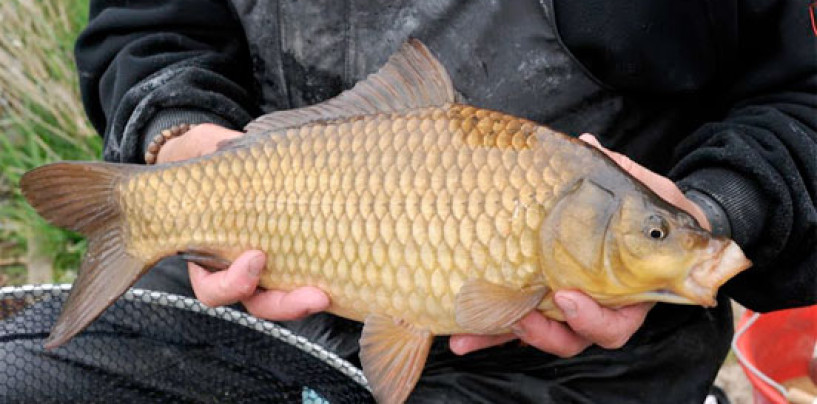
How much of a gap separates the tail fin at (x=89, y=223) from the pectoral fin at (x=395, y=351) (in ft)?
1.03

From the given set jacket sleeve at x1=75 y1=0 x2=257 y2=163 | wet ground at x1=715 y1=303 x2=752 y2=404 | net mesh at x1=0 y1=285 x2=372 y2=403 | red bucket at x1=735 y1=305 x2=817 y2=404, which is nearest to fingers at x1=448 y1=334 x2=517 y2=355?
net mesh at x1=0 y1=285 x2=372 y2=403

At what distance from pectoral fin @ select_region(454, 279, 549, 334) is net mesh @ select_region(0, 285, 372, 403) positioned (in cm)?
35

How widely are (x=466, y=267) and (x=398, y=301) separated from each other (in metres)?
0.10

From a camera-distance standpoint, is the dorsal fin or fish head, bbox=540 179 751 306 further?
the dorsal fin

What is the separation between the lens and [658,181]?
46.7 inches

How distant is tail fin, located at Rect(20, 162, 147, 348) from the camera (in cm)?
120

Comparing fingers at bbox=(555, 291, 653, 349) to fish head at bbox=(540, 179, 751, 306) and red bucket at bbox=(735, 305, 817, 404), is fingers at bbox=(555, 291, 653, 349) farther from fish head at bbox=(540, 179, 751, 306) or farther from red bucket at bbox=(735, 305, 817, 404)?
red bucket at bbox=(735, 305, 817, 404)

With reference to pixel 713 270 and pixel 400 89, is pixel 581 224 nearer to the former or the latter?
pixel 713 270

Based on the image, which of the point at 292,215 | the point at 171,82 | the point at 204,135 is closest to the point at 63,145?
the point at 171,82

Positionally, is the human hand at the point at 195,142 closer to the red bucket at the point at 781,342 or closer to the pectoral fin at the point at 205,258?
the pectoral fin at the point at 205,258

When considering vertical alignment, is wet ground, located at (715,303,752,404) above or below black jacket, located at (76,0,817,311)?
below

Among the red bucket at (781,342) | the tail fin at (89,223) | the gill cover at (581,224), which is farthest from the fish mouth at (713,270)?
the red bucket at (781,342)

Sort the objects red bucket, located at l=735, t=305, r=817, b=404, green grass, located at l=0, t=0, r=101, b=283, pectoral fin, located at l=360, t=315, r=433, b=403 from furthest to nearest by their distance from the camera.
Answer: green grass, located at l=0, t=0, r=101, b=283
red bucket, located at l=735, t=305, r=817, b=404
pectoral fin, located at l=360, t=315, r=433, b=403

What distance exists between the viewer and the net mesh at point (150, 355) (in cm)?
135
